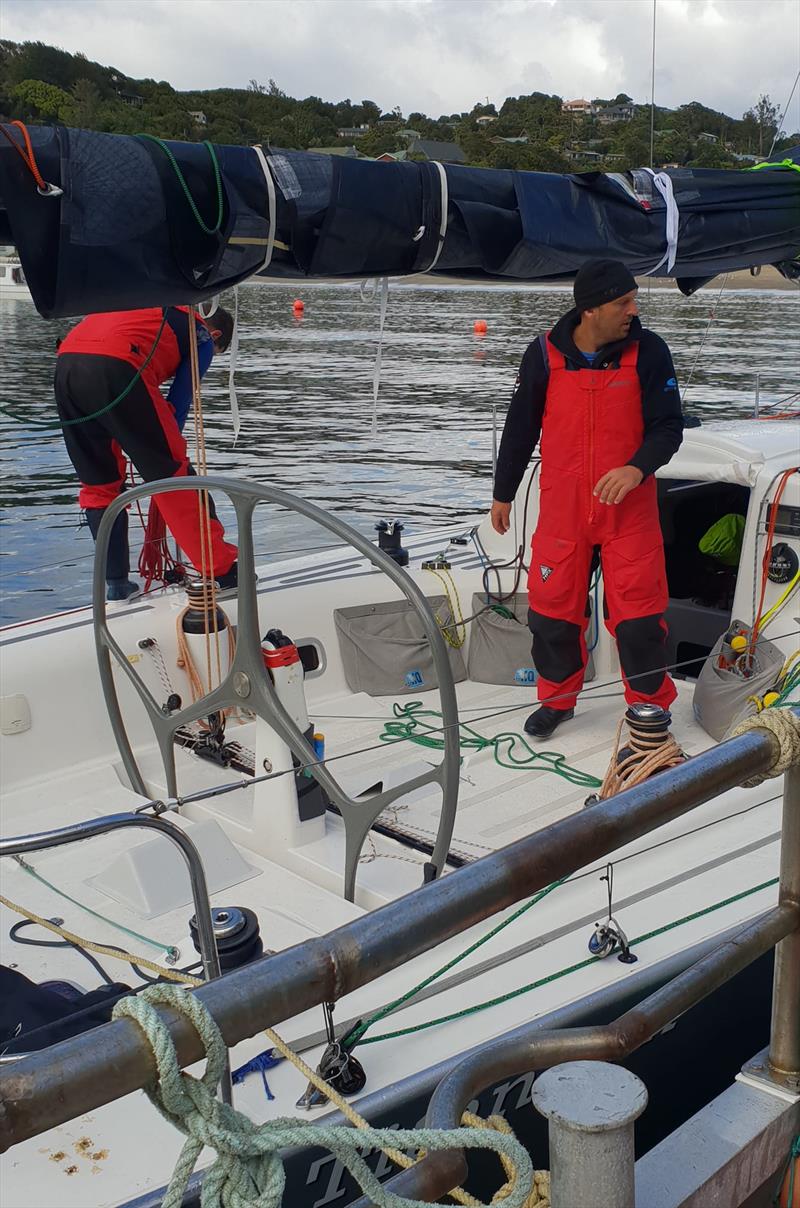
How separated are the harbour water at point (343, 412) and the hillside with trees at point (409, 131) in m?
1.13

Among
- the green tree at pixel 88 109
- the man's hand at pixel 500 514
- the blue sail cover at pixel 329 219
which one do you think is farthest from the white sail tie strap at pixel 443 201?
the man's hand at pixel 500 514

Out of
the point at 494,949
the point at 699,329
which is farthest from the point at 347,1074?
the point at 699,329

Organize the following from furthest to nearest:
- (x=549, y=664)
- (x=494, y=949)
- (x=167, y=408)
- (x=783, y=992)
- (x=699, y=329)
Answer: (x=699, y=329) → (x=167, y=408) → (x=549, y=664) → (x=494, y=949) → (x=783, y=992)

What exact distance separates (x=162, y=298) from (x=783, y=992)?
202 cm

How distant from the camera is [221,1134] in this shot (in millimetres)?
957

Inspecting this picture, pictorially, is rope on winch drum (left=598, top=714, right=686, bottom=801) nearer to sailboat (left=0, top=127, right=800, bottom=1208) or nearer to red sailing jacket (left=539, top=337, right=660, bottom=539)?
sailboat (left=0, top=127, right=800, bottom=1208)

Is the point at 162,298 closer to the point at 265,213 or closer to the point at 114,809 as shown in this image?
the point at 265,213

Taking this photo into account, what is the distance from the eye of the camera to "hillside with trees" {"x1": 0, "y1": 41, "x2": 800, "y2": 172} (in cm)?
500

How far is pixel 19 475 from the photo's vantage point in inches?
488

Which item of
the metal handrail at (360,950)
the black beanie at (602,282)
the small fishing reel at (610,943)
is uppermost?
the black beanie at (602,282)

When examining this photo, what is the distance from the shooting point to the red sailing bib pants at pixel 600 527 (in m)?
3.65

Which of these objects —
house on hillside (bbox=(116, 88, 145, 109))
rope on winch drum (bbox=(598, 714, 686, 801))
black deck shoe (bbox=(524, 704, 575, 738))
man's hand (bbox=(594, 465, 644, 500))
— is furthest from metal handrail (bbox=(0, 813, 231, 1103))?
house on hillside (bbox=(116, 88, 145, 109))

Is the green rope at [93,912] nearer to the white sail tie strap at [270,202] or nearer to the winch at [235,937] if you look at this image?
the winch at [235,937]

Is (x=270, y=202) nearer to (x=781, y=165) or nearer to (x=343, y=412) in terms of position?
(x=781, y=165)
